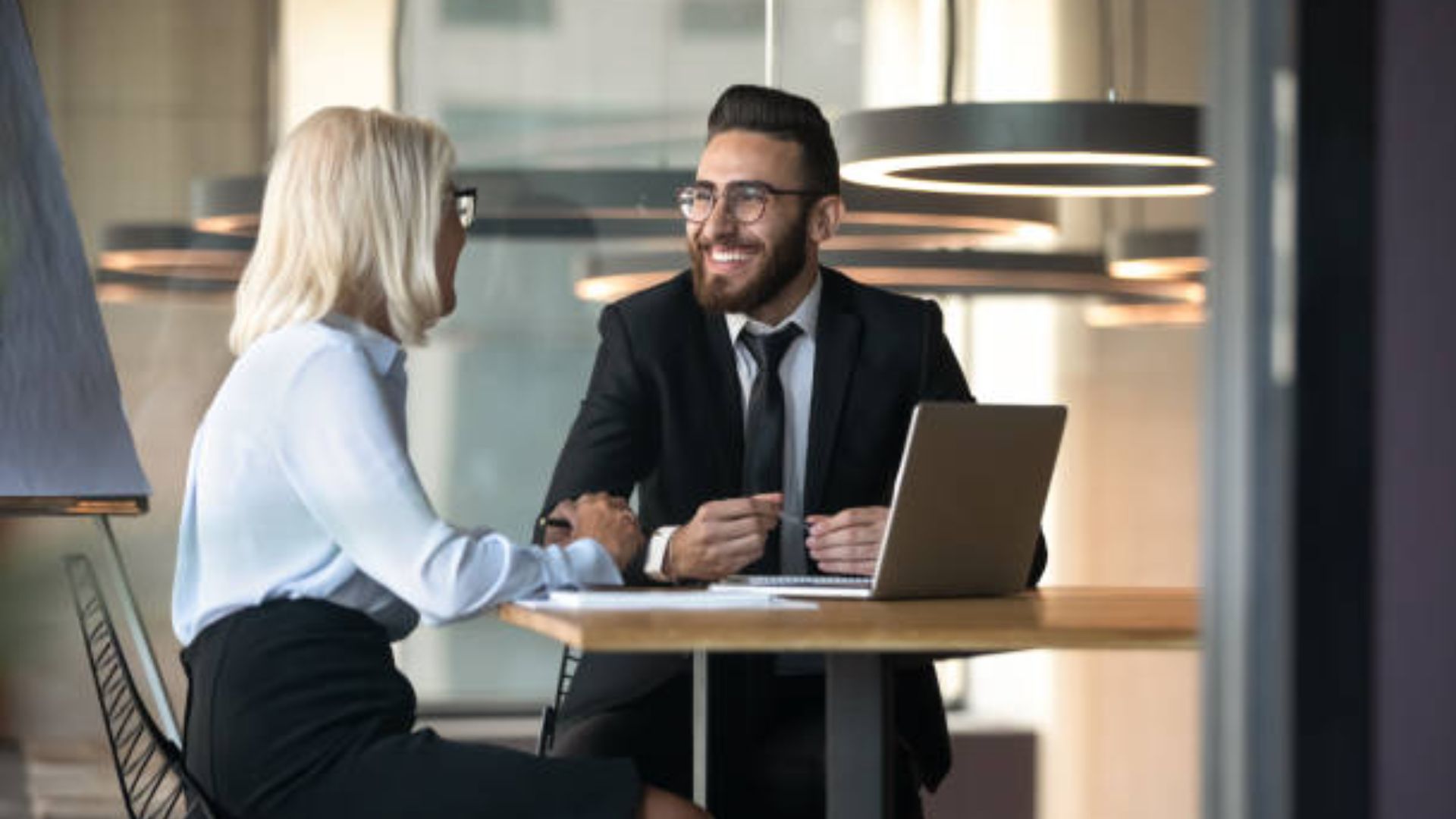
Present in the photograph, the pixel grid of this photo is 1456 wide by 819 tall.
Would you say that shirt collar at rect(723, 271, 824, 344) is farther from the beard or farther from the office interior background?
the office interior background

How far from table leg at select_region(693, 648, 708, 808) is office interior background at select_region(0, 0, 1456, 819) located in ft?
8.68

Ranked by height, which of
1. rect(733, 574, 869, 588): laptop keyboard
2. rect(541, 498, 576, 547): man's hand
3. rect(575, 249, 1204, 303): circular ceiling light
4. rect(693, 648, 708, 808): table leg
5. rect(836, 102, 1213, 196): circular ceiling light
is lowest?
rect(693, 648, 708, 808): table leg

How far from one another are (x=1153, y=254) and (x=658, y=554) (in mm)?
3252

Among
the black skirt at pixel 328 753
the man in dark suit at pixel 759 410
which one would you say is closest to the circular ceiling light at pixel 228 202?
the man in dark suit at pixel 759 410

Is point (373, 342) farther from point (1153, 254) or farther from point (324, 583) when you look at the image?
point (1153, 254)

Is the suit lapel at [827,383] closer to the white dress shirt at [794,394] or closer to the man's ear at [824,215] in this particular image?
the white dress shirt at [794,394]

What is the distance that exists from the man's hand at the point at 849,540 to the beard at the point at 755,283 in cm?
66

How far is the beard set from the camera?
3977 mm

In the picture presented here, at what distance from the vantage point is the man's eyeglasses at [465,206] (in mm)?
3289

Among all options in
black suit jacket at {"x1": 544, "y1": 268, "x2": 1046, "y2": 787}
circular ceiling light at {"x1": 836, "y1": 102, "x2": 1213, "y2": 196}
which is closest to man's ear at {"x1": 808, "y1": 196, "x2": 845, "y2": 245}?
black suit jacket at {"x1": 544, "y1": 268, "x2": 1046, "y2": 787}

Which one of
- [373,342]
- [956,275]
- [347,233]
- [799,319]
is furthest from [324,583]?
[956,275]

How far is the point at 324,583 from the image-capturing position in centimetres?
292

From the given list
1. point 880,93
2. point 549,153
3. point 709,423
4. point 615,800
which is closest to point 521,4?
point 549,153

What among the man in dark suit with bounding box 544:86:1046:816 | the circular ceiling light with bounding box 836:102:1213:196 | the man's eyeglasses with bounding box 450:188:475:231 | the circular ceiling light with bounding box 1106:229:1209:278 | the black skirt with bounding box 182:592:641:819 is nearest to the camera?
the black skirt with bounding box 182:592:641:819
